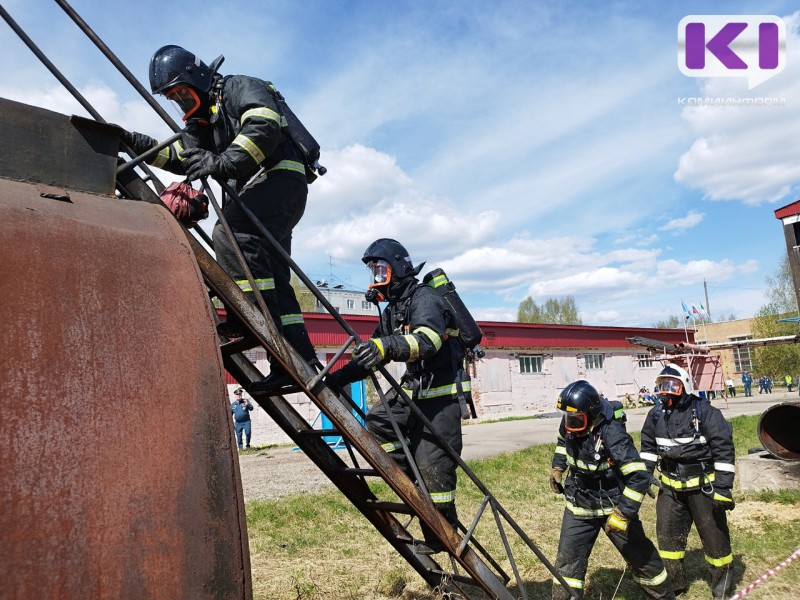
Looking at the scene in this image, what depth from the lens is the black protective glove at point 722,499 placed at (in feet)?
17.3

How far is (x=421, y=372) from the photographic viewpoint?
14.2 ft

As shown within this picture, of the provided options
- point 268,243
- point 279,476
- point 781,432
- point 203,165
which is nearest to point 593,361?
point 781,432

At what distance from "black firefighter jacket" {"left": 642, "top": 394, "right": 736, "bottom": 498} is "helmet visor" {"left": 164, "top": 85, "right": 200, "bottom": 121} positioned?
4832 millimetres

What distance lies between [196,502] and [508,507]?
7336mm

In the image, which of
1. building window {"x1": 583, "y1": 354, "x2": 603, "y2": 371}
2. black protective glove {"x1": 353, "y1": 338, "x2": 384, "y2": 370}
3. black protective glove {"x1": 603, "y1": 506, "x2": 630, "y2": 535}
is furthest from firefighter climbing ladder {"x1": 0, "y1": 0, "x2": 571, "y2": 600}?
building window {"x1": 583, "y1": 354, "x2": 603, "y2": 371}

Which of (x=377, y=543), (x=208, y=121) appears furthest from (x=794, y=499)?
(x=208, y=121)

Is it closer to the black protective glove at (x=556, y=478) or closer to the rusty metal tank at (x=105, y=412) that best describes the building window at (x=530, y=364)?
the black protective glove at (x=556, y=478)

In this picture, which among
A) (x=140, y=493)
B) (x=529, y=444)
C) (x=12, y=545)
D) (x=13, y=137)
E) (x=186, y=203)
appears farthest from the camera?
(x=529, y=444)

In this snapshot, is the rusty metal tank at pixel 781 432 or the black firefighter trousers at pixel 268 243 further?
the rusty metal tank at pixel 781 432

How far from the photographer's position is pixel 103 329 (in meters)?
1.74

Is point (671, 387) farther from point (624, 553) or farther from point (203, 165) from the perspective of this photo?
point (203, 165)

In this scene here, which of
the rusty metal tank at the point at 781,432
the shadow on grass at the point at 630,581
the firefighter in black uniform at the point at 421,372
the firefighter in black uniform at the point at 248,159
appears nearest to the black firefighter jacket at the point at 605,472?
the shadow on grass at the point at 630,581

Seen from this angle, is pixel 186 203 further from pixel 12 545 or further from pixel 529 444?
pixel 529 444

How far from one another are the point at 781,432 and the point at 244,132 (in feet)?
29.4
